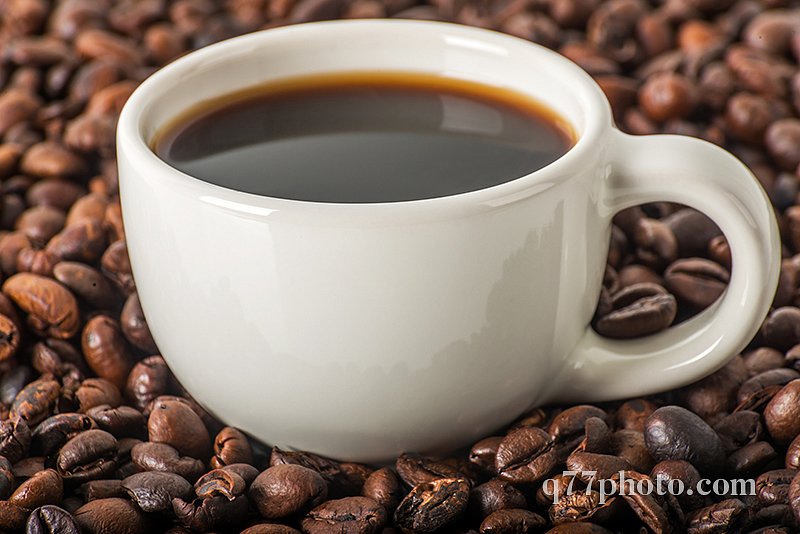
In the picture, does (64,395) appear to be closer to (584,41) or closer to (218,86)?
(218,86)

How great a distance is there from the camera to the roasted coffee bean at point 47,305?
1.21 meters

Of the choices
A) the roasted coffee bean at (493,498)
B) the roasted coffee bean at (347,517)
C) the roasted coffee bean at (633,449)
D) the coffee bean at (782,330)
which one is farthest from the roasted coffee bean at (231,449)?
the coffee bean at (782,330)

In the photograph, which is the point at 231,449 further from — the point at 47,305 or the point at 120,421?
the point at 47,305

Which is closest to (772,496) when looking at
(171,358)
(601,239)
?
(601,239)

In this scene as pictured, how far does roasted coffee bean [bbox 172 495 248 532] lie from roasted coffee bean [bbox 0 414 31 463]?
190 mm

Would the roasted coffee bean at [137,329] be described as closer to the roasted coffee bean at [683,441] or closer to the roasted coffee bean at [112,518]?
the roasted coffee bean at [112,518]

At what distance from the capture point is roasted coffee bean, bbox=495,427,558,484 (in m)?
1.01

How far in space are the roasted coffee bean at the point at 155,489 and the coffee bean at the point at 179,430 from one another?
0.21ft

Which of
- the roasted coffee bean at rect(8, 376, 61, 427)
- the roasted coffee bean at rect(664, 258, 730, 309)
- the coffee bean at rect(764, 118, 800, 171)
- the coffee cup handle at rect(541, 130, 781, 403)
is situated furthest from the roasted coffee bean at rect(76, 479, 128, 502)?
the coffee bean at rect(764, 118, 800, 171)

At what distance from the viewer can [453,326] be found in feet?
3.11

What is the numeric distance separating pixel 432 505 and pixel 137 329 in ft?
1.42

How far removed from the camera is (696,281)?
1.29m

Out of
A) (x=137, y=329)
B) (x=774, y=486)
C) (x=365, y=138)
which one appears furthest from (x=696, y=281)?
(x=137, y=329)

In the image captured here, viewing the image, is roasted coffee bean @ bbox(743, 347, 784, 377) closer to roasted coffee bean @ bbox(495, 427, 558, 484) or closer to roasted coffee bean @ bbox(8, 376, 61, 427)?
roasted coffee bean @ bbox(495, 427, 558, 484)
